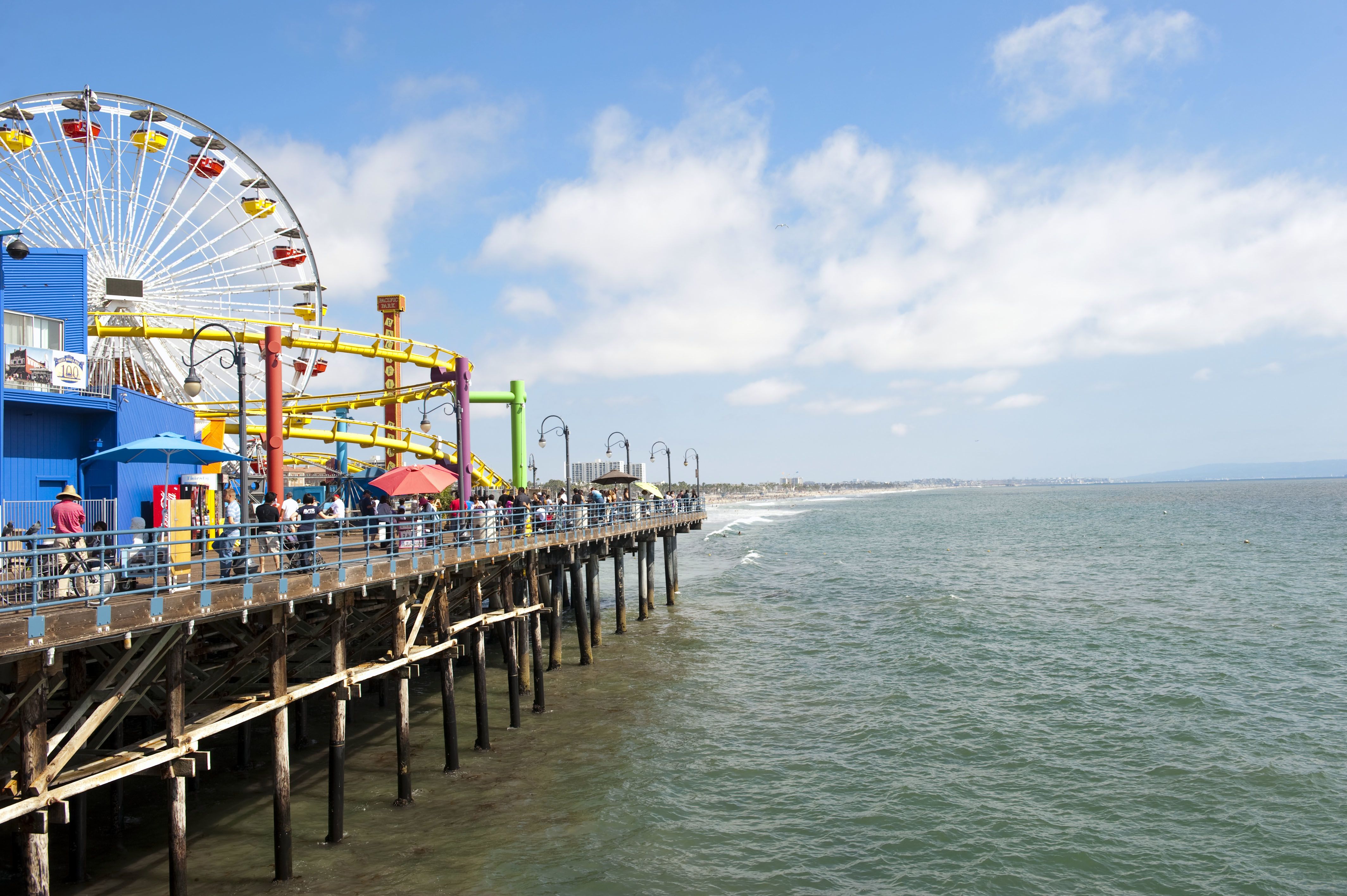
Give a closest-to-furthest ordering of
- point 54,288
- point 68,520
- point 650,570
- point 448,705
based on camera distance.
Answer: point 68,520
point 448,705
point 54,288
point 650,570

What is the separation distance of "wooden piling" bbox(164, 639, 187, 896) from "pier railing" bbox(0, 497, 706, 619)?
0.88m

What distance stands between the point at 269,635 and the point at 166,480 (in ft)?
29.2

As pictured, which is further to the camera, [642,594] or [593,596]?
[642,594]

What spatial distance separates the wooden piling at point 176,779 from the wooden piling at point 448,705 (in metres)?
5.67

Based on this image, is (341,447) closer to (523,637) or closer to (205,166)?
(205,166)

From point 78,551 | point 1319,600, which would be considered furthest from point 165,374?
point 1319,600

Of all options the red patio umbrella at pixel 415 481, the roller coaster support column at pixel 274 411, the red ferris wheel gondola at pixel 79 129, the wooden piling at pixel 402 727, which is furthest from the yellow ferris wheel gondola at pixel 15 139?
the wooden piling at pixel 402 727

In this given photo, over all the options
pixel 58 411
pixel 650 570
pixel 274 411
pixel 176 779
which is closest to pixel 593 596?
pixel 650 570

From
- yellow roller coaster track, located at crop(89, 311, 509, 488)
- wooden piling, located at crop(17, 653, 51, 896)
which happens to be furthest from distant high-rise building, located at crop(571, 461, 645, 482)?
wooden piling, located at crop(17, 653, 51, 896)

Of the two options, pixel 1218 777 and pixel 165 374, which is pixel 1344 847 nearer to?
pixel 1218 777

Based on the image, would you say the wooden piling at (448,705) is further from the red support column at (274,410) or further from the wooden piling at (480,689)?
the red support column at (274,410)

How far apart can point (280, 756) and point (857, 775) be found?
9.82 meters

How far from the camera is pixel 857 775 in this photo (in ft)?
52.4

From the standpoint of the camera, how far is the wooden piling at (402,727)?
14.1 metres
